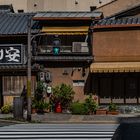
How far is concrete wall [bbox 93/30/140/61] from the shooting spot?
120ft

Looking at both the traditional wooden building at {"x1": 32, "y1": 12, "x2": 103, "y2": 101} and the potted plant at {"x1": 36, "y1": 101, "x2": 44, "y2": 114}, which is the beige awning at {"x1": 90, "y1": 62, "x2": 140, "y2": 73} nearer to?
the traditional wooden building at {"x1": 32, "y1": 12, "x2": 103, "y2": 101}

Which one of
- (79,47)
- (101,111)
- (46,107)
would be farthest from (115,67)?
(46,107)

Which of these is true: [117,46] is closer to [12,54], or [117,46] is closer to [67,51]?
[67,51]

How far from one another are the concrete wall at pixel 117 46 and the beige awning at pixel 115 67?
0.76 meters

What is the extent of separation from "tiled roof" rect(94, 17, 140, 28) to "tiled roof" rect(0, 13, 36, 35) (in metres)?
5.85

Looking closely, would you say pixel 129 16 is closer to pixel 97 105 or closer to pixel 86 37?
pixel 86 37

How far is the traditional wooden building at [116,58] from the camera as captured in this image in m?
36.6

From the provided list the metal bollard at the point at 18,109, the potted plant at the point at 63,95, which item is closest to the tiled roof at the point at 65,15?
the potted plant at the point at 63,95

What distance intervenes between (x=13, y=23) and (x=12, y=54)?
14.8 feet

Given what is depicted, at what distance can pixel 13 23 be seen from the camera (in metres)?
41.7

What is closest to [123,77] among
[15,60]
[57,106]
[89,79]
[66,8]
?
[89,79]

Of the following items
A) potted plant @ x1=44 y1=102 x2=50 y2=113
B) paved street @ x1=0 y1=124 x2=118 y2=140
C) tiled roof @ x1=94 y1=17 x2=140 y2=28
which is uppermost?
tiled roof @ x1=94 y1=17 x2=140 y2=28

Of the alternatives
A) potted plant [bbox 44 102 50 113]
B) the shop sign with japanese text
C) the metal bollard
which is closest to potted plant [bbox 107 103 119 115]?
potted plant [bbox 44 102 50 113]

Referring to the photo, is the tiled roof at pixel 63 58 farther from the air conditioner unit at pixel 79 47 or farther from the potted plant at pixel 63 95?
the potted plant at pixel 63 95
